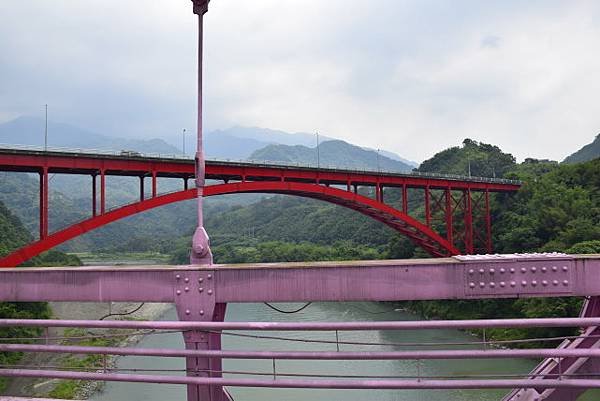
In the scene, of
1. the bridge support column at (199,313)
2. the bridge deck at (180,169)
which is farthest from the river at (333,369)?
the bridge support column at (199,313)

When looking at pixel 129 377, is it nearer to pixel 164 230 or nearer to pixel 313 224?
pixel 313 224

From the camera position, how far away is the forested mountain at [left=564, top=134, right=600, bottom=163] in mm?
72125

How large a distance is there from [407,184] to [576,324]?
25.3 m

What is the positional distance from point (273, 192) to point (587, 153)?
69857mm

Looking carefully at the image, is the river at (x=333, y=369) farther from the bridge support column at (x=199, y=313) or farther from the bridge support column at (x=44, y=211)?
the bridge support column at (x=199, y=313)

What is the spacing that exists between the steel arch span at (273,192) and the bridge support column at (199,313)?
13737 mm

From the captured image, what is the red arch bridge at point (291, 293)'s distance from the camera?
291 cm

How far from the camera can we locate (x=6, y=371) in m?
3.21

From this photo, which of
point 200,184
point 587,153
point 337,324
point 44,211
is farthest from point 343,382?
→ point 587,153

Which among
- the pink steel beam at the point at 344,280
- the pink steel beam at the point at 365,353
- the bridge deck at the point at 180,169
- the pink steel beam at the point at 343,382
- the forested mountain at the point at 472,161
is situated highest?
the forested mountain at the point at 472,161

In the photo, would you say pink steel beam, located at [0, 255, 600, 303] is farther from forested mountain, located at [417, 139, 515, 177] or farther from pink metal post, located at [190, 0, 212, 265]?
forested mountain, located at [417, 139, 515, 177]

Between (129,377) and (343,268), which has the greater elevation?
(343,268)

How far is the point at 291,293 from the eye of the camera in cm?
324

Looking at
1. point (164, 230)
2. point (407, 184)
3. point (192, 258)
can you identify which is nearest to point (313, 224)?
A: point (407, 184)
